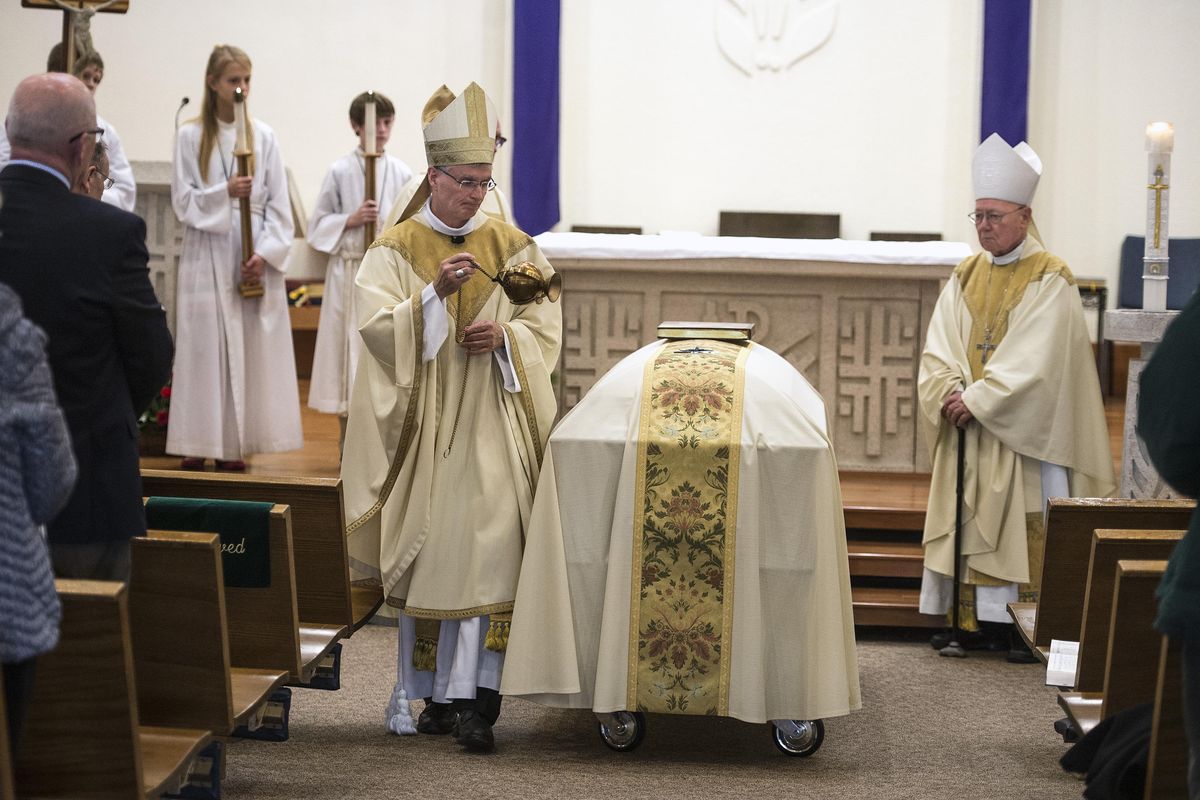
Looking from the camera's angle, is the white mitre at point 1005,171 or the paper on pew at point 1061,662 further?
the white mitre at point 1005,171

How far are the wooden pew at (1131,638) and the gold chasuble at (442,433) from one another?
174cm

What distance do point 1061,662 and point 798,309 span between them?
333 cm

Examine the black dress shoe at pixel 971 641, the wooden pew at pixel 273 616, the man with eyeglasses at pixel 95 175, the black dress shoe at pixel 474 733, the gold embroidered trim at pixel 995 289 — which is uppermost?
the man with eyeglasses at pixel 95 175

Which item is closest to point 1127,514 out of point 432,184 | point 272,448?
point 432,184

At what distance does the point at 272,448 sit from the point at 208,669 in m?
3.95

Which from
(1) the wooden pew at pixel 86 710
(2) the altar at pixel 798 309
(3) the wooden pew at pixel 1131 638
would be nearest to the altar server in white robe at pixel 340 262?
(2) the altar at pixel 798 309

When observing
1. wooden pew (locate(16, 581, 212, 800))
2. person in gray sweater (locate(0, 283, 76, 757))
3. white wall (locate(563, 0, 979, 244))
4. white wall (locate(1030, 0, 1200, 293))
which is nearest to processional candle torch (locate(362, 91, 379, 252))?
white wall (locate(563, 0, 979, 244))

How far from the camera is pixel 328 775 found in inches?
159

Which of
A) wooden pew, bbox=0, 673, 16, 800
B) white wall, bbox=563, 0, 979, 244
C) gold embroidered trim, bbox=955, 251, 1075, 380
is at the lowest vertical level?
wooden pew, bbox=0, 673, 16, 800

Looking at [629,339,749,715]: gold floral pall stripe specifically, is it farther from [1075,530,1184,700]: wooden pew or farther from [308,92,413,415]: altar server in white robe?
[308,92,413,415]: altar server in white robe

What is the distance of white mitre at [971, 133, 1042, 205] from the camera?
5414mm

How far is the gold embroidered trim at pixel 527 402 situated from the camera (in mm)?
4359

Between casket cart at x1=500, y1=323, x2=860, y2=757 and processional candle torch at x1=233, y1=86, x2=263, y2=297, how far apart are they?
293 cm

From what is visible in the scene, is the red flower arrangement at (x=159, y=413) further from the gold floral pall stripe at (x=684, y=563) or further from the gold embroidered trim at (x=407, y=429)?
the gold floral pall stripe at (x=684, y=563)
